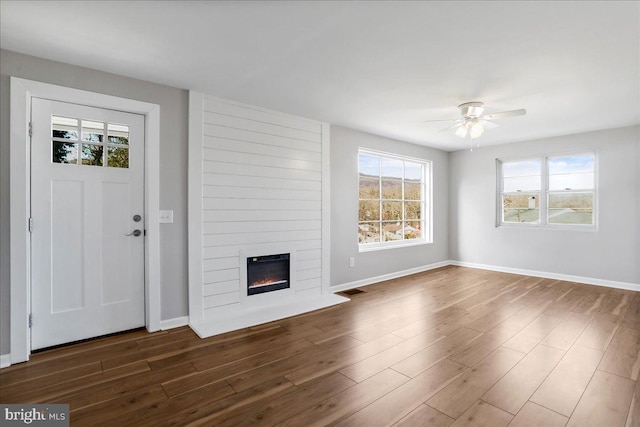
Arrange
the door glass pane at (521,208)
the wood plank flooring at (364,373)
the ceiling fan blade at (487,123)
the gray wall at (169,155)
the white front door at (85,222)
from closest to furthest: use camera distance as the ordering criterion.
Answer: the wood plank flooring at (364,373) < the white front door at (85,222) < the gray wall at (169,155) < the ceiling fan blade at (487,123) < the door glass pane at (521,208)

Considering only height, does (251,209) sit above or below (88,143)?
below

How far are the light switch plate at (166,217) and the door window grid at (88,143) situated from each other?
1.83ft

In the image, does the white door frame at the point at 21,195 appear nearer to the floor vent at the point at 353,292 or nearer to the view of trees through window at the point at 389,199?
the floor vent at the point at 353,292

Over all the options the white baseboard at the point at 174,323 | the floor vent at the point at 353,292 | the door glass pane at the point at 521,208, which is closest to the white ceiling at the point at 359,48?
the door glass pane at the point at 521,208

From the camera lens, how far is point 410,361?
2477 mm

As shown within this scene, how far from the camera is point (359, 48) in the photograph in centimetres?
237

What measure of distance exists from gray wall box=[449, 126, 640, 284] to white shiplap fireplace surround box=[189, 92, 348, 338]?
3.48 m

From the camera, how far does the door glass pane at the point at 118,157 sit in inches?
116

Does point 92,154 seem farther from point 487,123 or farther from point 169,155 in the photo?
point 487,123

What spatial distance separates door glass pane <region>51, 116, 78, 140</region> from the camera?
2683 mm

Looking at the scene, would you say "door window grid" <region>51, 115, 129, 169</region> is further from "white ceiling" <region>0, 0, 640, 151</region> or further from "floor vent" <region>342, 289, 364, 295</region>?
"floor vent" <region>342, 289, 364, 295</region>

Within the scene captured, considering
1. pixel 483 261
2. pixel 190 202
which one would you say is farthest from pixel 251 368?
pixel 483 261

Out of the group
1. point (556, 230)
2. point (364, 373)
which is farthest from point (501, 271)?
point (364, 373)

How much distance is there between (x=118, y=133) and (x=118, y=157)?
0.23m
